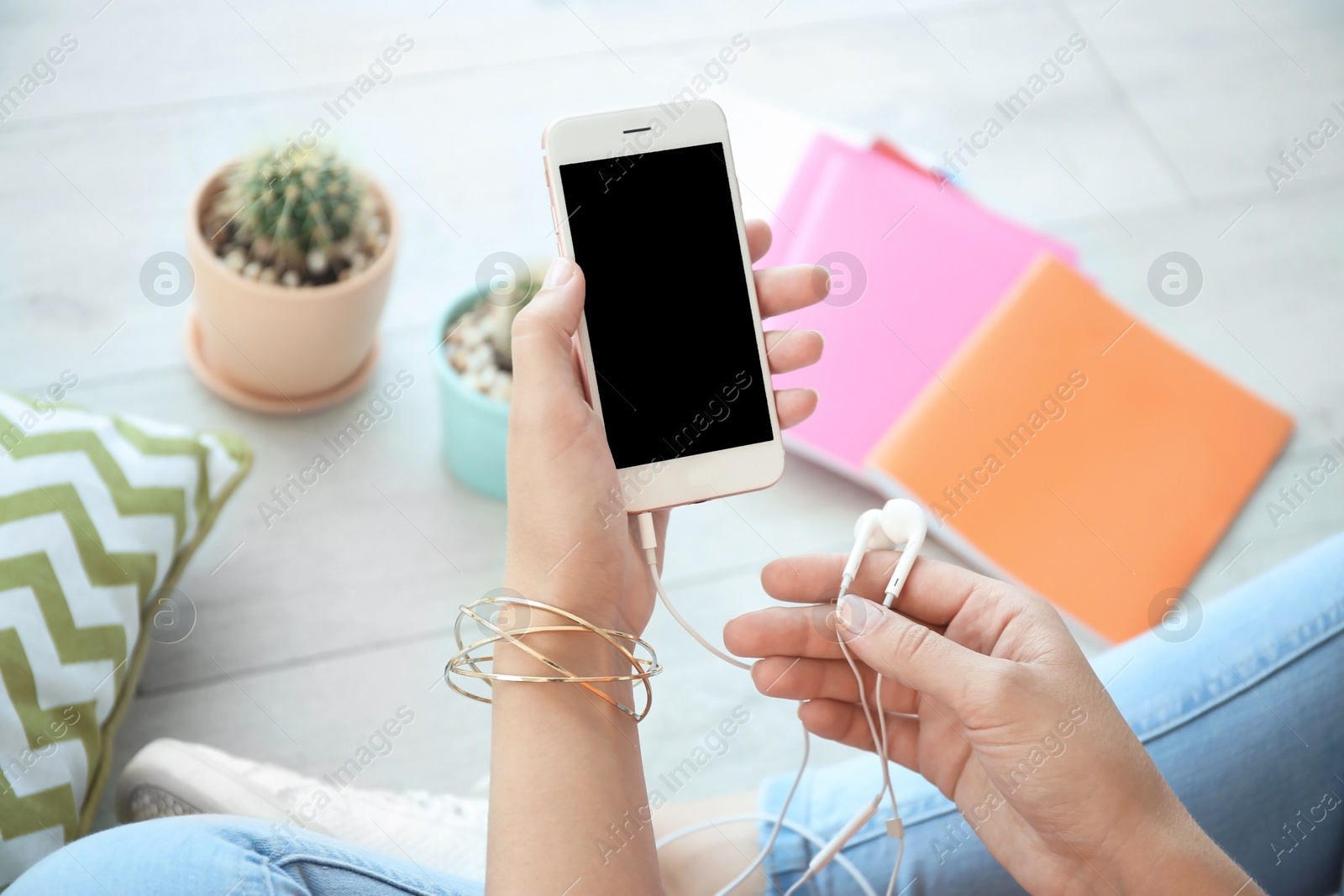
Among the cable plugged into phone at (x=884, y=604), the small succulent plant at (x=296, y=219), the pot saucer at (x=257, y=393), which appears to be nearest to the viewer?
the cable plugged into phone at (x=884, y=604)

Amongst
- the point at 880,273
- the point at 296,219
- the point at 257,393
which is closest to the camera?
the point at 296,219

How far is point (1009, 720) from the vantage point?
A: 624 millimetres

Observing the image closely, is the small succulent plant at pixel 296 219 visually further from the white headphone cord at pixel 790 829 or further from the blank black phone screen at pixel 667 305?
the white headphone cord at pixel 790 829

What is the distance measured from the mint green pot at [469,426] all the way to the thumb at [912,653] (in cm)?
45

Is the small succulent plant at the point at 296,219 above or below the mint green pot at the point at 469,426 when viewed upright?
above

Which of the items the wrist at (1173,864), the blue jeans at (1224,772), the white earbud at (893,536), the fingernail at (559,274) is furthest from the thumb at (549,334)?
the wrist at (1173,864)

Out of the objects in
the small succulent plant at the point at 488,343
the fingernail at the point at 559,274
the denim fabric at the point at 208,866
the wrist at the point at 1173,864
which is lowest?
the denim fabric at the point at 208,866

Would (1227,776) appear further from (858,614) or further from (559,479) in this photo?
(559,479)

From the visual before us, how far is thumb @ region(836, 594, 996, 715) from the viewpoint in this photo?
0.64m

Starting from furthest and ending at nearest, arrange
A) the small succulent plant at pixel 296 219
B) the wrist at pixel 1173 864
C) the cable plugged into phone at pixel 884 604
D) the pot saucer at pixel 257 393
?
the pot saucer at pixel 257 393 < the small succulent plant at pixel 296 219 < the cable plugged into phone at pixel 884 604 < the wrist at pixel 1173 864

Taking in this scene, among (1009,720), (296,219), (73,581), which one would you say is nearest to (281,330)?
(296,219)

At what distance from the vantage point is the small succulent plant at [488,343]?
3.46ft

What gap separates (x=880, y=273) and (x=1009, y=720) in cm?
78

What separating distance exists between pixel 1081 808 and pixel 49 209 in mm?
1278
